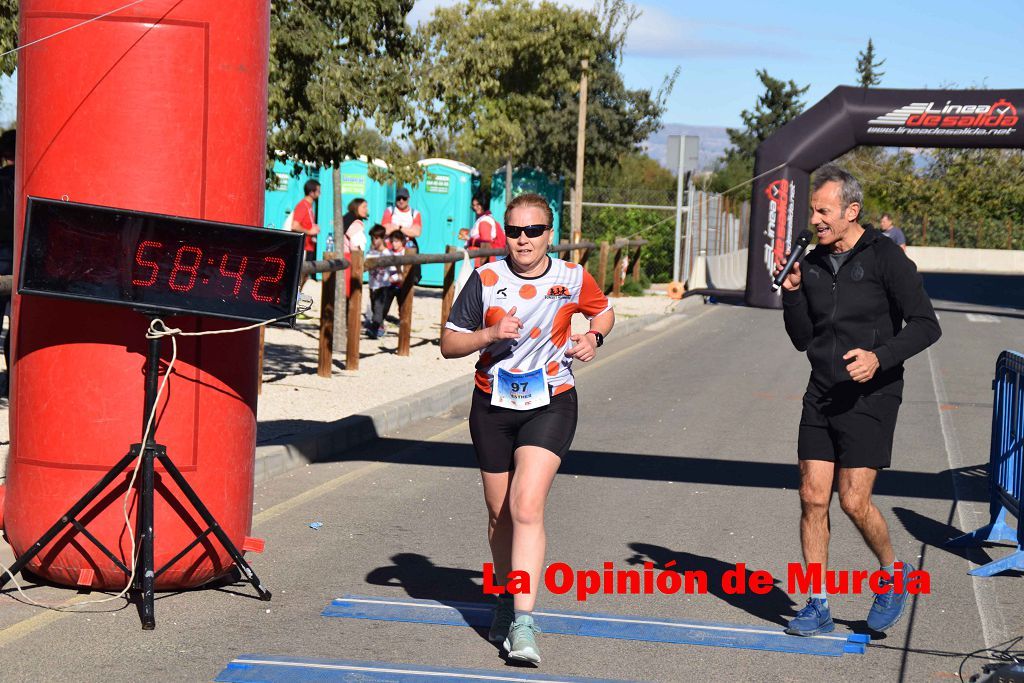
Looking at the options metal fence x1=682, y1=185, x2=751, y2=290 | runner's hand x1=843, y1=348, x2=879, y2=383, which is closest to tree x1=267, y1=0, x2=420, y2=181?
runner's hand x1=843, y1=348, x2=879, y2=383

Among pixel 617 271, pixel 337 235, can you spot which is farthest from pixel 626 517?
pixel 617 271

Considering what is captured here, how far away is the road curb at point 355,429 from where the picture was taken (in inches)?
363

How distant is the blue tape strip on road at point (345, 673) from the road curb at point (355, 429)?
12.4 ft

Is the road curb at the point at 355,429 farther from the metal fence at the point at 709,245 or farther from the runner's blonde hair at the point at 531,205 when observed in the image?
the metal fence at the point at 709,245

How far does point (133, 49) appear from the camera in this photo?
234 inches

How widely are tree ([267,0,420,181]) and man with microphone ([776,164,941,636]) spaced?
6.67 metres

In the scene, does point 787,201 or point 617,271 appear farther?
point 617,271

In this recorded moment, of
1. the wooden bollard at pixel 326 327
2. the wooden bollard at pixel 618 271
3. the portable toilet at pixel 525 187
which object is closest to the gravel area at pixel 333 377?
the wooden bollard at pixel 326 327

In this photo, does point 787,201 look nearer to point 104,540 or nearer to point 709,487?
point 709,487

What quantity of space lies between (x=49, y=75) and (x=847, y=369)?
3.62 m

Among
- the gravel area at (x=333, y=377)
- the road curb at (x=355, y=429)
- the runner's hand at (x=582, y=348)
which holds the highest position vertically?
the runner's hand at (x=582, y=348)

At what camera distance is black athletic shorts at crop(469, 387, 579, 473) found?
5359mm

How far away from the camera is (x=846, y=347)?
5.70 meters

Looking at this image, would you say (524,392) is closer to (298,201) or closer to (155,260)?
(155,260)
